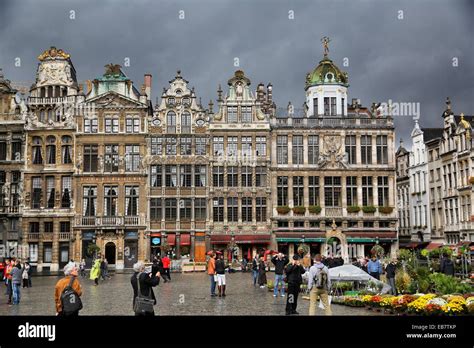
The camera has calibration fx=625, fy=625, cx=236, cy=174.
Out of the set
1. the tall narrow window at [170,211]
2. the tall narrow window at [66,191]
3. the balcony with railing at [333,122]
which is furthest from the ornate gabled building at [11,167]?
the balcony with railing at [333,122]

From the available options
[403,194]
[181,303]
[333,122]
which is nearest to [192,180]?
[333,122]

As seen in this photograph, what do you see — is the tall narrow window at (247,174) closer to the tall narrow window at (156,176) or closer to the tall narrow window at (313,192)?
the tall narrow window at (313,192)

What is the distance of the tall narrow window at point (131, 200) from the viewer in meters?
49.6

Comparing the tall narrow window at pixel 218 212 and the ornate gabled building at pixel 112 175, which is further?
the tall narrow window at pixel 218 212

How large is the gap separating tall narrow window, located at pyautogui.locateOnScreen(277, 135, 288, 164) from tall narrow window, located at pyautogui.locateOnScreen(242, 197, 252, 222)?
158 inches

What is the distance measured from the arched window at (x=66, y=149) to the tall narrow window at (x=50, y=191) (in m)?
1.81

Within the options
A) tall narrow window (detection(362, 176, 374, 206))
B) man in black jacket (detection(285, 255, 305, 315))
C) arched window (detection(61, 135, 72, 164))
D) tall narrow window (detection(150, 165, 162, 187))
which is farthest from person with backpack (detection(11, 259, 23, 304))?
tall narrow window (detection(362, 176, 374, 206))

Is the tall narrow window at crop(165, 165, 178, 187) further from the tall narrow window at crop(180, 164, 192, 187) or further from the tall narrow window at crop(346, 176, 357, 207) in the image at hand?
the tall narrow window at crop(346, 176, 357, 207)

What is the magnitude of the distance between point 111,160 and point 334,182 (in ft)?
58.9

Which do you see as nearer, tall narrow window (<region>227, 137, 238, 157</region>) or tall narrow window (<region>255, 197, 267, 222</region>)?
tall narrow window (<region>255, 197, 267, 222</region>)

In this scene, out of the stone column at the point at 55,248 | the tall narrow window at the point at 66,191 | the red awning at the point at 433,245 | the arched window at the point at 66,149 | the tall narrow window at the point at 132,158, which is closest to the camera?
the red awning at the point at 433,245

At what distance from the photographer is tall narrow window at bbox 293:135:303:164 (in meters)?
50.8

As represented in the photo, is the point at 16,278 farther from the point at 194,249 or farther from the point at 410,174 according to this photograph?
the point at 410,174
